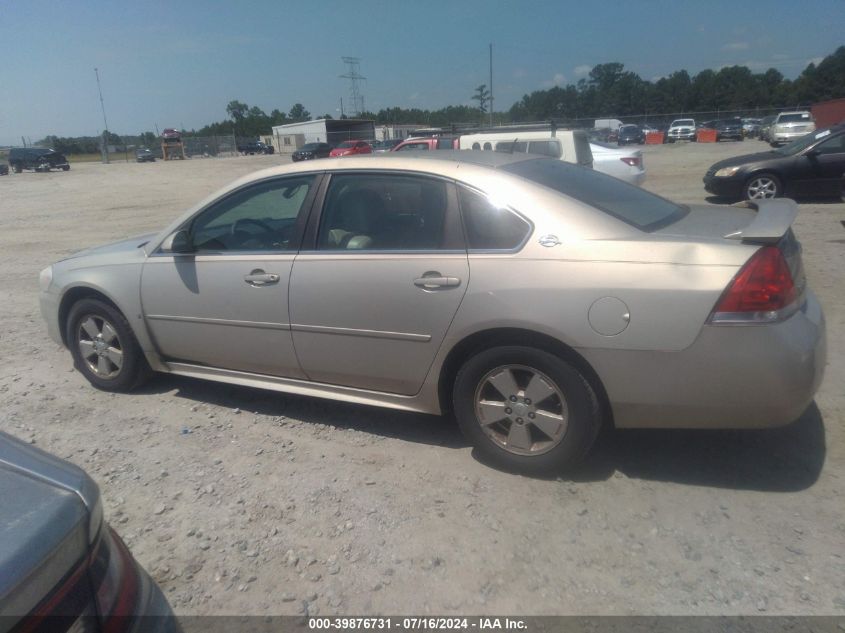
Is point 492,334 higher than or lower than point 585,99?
lower

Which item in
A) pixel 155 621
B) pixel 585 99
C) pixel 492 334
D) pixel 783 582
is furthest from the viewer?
pixel 585 99

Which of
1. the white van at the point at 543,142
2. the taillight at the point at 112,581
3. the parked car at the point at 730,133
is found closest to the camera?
the taillight at the point at 112,581

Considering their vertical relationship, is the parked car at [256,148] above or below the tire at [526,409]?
above

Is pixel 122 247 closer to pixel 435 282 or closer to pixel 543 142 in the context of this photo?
pixel 435 282

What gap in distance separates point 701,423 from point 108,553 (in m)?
2.52

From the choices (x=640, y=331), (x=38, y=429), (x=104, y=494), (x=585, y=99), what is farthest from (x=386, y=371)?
(x=585, y=99)

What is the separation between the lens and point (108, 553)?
174cm

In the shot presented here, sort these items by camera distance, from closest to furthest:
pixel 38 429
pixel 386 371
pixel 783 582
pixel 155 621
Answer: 1. pixel 155 621
2. pixel 783 582
3. pixel 386 371
4. pixel 38 429

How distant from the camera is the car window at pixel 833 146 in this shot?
1177 cm

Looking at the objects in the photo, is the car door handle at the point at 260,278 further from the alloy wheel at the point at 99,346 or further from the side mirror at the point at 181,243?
the alloy wheel at the point at 99,346

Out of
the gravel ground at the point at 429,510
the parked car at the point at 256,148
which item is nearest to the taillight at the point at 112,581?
the gravel ground at the point at 429,510

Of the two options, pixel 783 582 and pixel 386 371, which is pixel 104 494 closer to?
pixel 386 371

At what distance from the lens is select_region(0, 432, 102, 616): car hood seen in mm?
1381

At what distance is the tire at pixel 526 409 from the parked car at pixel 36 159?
52.7 m
